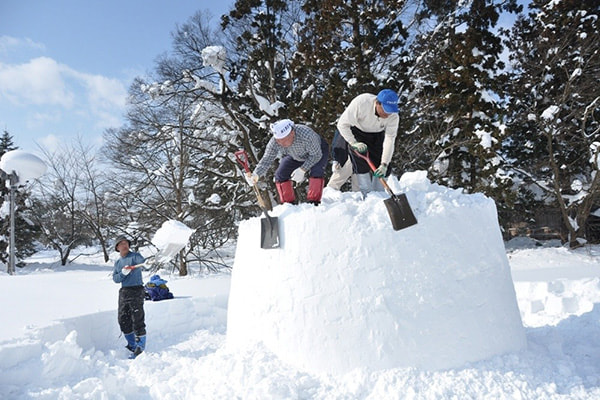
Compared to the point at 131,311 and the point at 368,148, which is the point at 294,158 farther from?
the point at 131,311

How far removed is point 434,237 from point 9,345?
4.06m

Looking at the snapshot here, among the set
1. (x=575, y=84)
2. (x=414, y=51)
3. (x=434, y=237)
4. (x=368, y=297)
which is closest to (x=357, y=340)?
(x=368, y=297)

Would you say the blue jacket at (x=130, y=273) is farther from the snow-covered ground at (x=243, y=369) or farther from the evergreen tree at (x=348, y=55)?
the evergreen tree at (x=348, y=55)

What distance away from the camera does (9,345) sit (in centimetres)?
411

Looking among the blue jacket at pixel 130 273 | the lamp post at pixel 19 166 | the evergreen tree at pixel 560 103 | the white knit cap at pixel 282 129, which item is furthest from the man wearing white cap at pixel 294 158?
the evergreen tree at pixel 560 103

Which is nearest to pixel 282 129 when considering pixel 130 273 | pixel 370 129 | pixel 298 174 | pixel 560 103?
pixel 298 174

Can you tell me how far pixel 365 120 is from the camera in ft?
14.6

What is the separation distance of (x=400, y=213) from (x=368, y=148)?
4.35 ft

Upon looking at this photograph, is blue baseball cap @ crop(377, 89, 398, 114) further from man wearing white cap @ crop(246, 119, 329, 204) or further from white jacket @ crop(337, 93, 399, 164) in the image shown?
man wearing white cap @ crop(246, 119, 329, 204)

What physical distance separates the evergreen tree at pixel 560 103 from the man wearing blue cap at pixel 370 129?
10.6 m

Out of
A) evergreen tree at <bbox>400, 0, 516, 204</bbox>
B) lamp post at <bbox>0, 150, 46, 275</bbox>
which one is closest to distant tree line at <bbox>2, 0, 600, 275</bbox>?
evergreen tree at <bbox>400, 0, 516, 204</bbox>

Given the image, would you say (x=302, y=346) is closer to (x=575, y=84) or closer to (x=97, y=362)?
(x=97, y=362)

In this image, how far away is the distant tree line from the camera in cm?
1268

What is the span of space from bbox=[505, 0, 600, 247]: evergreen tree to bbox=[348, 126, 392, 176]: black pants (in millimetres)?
10519
